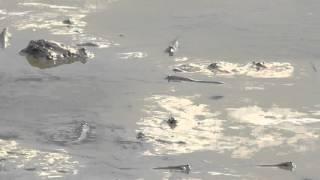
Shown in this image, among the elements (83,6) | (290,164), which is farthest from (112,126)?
(83,6)

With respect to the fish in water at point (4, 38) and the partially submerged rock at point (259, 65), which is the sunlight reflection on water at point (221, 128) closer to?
the partially submerged rock at point (259, 65)

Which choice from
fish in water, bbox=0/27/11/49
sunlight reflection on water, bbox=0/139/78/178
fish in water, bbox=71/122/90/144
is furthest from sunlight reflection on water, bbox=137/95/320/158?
fish in water, bbox=0/27/11/49

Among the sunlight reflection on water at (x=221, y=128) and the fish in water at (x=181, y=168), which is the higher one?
the sunlight reflection on water at (x=221, y=128)

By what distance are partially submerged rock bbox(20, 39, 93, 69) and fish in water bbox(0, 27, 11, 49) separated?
246mm

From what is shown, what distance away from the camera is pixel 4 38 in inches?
320

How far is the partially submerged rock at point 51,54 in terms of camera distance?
25.0 feet

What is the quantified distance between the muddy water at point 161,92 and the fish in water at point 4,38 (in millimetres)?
49

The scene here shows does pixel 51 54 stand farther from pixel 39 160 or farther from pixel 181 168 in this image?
pixel 181 168

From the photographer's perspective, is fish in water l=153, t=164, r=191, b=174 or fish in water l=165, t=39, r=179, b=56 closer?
fish in water l=153, t=164, r=191, b=174

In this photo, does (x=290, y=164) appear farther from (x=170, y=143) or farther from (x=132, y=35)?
(x=132, y=35)

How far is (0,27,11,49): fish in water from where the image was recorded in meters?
7.98

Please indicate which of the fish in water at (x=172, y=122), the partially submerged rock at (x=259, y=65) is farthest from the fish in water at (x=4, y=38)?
the fish in water at (x=172, y=122)

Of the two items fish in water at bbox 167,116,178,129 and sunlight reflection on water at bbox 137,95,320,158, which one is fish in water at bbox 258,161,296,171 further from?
fish in water at bbox 167,116,178,129

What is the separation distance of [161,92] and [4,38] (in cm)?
211
